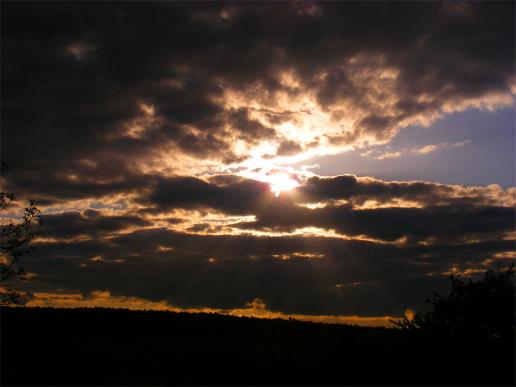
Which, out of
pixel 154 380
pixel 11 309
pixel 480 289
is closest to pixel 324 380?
pixel 154 380

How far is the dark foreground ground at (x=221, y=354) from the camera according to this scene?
3144 centimetres

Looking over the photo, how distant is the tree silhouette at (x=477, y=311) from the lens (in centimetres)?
4538

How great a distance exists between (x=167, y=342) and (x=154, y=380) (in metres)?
7.76

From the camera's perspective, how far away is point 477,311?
46438 millimetres

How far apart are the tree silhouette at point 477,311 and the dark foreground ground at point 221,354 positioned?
4.28 m

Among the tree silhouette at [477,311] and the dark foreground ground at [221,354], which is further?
the tree silhouette at [477,311]

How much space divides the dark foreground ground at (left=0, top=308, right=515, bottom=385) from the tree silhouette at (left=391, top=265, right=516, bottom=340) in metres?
4.28

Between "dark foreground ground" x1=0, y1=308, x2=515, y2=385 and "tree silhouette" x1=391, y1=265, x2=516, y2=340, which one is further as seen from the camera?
"tree silhouette" x1=391, y1=265, x2=516, y2=340

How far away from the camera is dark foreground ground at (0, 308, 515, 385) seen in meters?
31.4

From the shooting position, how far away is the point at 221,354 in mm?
35531

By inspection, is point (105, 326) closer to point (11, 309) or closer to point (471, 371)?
point (11, 309)

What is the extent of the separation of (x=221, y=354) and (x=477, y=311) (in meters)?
24.2

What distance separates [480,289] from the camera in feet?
156

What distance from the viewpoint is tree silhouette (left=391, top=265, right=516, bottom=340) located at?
4538 cm
